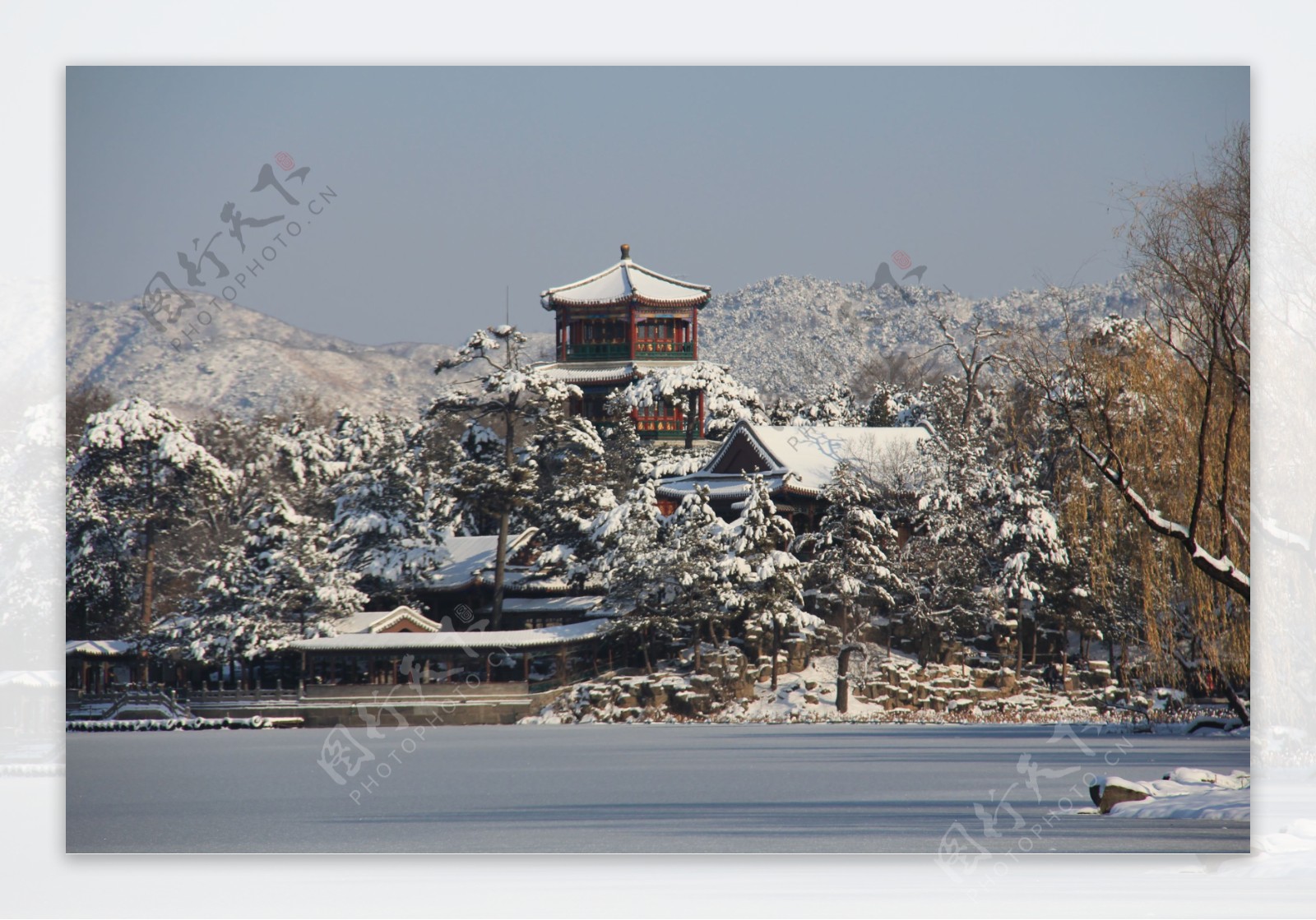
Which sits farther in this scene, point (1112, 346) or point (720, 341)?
point (720, 341)

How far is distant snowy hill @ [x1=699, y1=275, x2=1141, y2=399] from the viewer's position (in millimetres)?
6465

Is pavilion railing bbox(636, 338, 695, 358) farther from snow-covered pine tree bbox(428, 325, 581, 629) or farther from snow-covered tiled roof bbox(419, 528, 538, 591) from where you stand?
snow-covered tiled roof bbox(419, 528, 538, 591)

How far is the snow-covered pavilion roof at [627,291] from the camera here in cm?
673

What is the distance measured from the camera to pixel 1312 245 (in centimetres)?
605

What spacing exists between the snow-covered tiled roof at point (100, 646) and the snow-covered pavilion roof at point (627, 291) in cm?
290

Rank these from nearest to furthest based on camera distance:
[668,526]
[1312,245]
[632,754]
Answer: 1. [1312,245]
2. [632,754]
3. [668,526]

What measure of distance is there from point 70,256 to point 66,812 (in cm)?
239

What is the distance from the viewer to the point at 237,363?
6434 millimetres

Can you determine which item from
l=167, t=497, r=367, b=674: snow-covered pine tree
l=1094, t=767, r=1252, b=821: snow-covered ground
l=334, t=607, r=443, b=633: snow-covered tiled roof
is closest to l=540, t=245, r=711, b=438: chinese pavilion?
l=334, t=607, r=443, b=633: snow-covered tiled roof

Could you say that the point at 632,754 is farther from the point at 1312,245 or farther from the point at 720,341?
the point at 1312,245

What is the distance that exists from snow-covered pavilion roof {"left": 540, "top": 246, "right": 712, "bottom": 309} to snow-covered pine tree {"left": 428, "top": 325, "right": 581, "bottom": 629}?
1.69 feet

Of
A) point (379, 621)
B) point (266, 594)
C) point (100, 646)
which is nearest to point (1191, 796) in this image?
point (379, 621)

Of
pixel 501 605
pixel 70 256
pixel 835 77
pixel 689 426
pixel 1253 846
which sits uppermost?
pixel 835 77

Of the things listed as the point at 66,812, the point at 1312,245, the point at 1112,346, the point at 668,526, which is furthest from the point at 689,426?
the point at 66,812
